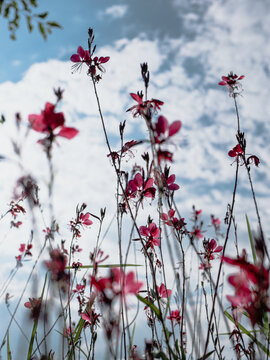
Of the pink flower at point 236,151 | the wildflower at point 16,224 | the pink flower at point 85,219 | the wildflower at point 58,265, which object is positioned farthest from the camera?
the wildflower at point 16,224

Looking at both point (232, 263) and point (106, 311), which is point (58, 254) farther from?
point (232, 263)

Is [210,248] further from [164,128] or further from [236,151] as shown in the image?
[164,128]

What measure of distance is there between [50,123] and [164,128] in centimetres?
42

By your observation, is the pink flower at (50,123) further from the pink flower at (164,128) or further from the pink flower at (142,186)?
the pink flower at (142,186)

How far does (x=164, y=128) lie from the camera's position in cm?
118

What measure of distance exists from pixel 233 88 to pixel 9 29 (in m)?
1.85

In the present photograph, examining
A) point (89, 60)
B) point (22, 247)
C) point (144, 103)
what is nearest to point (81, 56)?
point (89, 60)

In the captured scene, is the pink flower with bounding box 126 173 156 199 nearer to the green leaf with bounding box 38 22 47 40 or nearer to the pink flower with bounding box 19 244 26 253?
the green leaf with bounding box 38 22 47 40

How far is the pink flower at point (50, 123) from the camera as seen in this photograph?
1.17 m

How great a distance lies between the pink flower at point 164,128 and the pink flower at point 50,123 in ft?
0.97

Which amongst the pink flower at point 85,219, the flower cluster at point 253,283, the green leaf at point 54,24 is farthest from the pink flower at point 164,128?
the pink flower at point 85,219

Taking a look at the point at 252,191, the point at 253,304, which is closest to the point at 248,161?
the point at 252,191

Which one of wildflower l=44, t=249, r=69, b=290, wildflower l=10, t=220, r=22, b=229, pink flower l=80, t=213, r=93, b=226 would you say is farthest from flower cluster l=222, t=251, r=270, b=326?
wildflower l=10, t=220, r=22, b=229

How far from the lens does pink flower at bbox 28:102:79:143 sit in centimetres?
117
